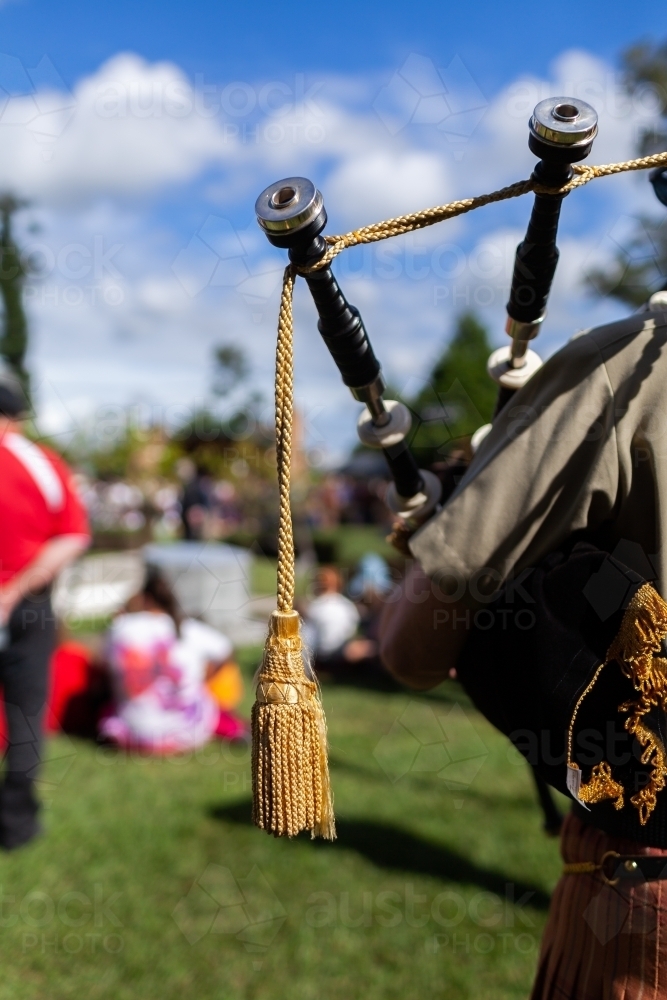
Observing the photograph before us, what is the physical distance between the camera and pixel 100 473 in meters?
21.9

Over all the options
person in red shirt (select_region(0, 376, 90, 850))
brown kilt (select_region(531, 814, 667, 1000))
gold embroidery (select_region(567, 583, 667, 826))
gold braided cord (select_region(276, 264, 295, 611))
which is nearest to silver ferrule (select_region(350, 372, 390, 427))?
gold braided cord (select_region(276, 264, 295, 611))

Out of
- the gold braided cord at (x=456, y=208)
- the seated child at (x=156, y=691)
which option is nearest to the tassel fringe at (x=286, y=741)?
the gold braided cord at (x=456, y=208)

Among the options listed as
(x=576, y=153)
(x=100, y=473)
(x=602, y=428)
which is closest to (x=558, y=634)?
(x=602, y=428)

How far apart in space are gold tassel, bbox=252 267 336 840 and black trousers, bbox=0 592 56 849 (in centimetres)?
266

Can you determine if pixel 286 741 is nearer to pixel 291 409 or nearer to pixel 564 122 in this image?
pixel 291 409

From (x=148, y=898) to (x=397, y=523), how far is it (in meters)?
2.47

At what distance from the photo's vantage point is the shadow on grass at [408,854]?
136 inches

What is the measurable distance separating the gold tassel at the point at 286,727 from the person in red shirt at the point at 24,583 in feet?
8.59

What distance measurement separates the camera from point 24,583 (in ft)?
11.8

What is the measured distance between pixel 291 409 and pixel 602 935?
2.89 feet

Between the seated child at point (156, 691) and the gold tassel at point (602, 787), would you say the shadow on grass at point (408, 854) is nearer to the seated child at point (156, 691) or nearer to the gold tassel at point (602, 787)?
the seated child at point (156, 691)

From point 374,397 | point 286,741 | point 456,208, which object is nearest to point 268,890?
point 286,741

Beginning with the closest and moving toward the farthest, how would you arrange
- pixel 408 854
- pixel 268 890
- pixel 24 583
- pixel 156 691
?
pixel 268 890, pixel 24 583, pixel 408 854, pixel 156 691

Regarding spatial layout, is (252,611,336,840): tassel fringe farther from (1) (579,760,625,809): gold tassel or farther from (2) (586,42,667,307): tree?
(2) (586,42,667,307): tree
